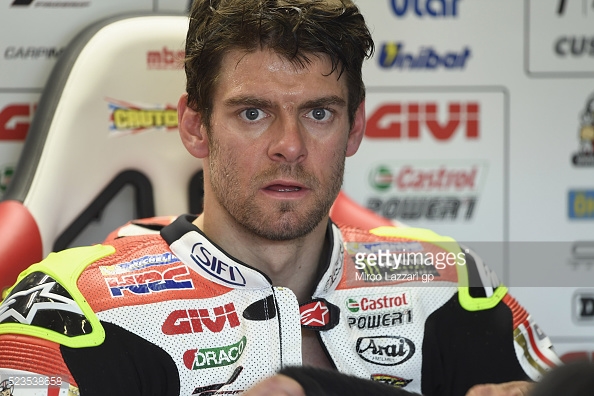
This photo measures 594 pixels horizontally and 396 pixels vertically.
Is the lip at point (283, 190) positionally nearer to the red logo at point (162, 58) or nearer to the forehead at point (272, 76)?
the forehead at point (272, 76)

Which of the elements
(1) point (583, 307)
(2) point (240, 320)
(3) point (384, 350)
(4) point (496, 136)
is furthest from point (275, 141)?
(1) point (583, 307)

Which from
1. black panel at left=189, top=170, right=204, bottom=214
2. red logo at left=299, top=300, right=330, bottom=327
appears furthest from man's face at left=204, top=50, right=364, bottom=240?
black panel at left=189, top=170, right=204, bottom=214

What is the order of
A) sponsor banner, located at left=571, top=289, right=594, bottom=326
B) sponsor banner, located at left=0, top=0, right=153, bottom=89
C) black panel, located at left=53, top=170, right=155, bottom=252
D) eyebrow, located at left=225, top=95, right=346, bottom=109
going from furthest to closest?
sponsor banner, located at left=571, top=289, right=594, bottom=326
sponsor banner, located at left=0, top=0, right=153, bottom=89
black panel, located at left=53, top=170, right=155, bottom=252
eyebrow, located at left=225, top=95, right=346, bottom=109

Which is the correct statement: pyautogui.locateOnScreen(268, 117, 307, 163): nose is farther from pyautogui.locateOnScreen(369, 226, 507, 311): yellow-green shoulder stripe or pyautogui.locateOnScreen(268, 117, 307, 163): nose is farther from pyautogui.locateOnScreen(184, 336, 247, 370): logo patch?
pyautogui.locateOnScreen(369, 226, 507, 311): yellow-green shoulder stripe

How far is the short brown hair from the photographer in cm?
132

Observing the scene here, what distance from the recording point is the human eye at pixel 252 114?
132 cm

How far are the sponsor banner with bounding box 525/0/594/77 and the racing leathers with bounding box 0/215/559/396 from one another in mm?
1050

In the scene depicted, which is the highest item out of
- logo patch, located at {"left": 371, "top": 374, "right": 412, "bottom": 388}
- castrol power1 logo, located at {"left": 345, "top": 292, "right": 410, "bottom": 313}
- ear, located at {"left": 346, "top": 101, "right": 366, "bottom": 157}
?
ear, located at {"left": 346, "top": 101, "right": 366, "bottom": 157}

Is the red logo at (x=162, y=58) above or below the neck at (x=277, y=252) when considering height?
above

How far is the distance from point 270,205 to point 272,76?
7.5 inches

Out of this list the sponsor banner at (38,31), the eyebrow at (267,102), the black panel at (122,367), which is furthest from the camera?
the sponsor banner at (38,31)

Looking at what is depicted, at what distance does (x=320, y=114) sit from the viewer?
135cm

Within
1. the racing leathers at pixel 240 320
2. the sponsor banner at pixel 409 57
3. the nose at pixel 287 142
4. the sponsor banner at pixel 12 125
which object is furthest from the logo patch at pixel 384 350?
the sponsor banner at pixel 12 125

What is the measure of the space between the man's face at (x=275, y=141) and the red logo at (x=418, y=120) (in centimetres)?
105
